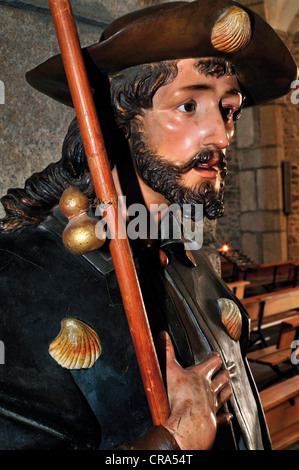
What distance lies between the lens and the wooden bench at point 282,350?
432cm

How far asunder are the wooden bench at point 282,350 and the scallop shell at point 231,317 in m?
2.90

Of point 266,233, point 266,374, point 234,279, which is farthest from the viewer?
point 266,233

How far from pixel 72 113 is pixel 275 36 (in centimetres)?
82

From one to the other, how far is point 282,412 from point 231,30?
114 inches

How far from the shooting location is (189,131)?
130cm

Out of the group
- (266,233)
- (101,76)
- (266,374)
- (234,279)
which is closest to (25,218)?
(101,76)

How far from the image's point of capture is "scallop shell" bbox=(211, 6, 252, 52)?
1.22 m

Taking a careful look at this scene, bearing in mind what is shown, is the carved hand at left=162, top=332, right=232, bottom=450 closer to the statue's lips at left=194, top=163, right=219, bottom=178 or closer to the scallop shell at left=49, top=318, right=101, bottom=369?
the scallop shell at left=49, top=318, right=101, bottom=369

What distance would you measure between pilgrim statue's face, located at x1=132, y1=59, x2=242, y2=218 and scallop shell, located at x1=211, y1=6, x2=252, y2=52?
0.09 meters

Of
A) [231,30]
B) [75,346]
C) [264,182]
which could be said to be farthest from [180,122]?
[264,182]

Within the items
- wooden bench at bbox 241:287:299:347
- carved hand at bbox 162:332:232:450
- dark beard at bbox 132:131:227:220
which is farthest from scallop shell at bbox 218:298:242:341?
wooden bench at bbox 241:287:299:347

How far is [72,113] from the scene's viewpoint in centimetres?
186

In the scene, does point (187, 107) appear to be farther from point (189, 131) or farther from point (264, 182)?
point (264, 182)

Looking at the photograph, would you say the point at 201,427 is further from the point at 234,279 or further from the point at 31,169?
the point at 234,279
